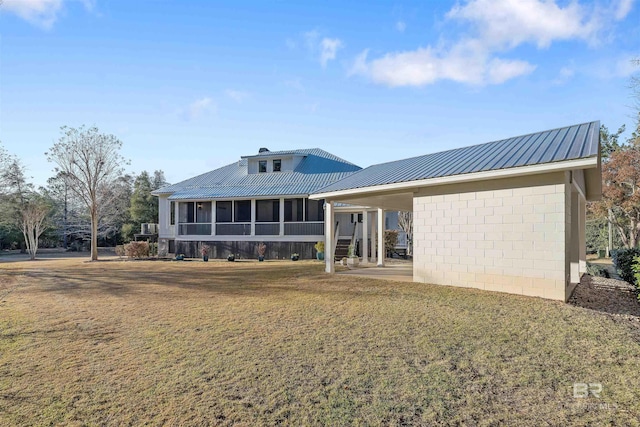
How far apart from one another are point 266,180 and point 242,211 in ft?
8.28

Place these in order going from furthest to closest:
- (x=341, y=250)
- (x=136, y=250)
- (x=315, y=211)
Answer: (x=136, y=250) < (x=315, y=211) < (x=341, y=250)

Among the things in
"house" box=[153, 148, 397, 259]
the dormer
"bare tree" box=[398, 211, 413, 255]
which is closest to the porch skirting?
"house" box=[153, 148, 397, 259]

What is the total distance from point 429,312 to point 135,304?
20.5 feet

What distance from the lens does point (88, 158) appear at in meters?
22.6

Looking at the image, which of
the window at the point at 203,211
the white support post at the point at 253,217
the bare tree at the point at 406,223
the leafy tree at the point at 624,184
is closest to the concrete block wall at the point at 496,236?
the white support post at the point at 253,217

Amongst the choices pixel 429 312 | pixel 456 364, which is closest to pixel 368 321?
pixel 429 312

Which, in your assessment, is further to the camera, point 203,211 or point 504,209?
point 203,211

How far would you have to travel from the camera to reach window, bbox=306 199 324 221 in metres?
20.8

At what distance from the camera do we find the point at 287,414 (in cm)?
344

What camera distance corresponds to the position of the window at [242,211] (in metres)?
22.5

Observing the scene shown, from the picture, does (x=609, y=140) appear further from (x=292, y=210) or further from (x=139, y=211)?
(x=139, y=211)

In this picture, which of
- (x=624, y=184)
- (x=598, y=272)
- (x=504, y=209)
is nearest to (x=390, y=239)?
(x=598, y=272)

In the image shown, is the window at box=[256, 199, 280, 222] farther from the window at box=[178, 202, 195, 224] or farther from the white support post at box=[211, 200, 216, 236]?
the window at box=[178, 202, 195, 224]

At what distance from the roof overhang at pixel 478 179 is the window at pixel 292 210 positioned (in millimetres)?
7204
